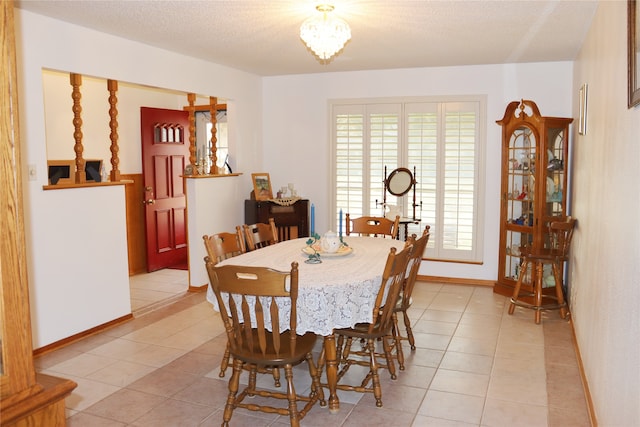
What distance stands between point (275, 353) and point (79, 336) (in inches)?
83.6

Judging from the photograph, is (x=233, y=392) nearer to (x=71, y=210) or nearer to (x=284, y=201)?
(x=71, y=210)

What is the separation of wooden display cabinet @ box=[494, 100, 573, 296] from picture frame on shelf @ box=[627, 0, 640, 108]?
8.97 feet

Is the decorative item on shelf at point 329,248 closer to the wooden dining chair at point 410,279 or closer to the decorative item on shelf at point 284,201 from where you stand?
the wooden dining chair at point 410,279

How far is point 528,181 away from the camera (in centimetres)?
507

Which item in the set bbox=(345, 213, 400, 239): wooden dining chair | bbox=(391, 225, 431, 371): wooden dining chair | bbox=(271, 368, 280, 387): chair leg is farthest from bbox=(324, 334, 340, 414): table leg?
bbox=(345, 213, 400, 239): wooden dining chair

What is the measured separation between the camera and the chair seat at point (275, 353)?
8.27 feet

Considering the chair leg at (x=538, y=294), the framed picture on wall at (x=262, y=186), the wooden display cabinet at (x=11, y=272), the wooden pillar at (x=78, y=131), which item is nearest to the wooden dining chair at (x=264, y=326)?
the wooden display cabinet at (x=11, y=272)

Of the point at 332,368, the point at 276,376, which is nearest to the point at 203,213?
the point at 276,376

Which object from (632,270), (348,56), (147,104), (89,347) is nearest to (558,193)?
(348,56)

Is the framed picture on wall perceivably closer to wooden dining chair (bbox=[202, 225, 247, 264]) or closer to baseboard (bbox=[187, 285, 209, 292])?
baseboard (bbox=[187, 285, 209, 292])

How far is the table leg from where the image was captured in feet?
9.21

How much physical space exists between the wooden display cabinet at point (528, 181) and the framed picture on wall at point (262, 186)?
2552mm

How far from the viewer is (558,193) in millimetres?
4930

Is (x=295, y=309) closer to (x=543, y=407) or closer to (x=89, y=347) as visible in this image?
(x=543, y=407)
